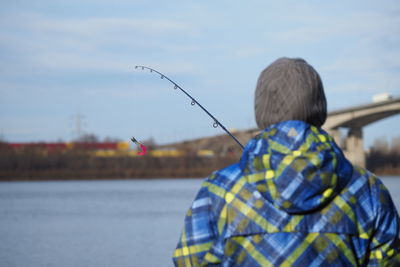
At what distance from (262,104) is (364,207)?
34cm

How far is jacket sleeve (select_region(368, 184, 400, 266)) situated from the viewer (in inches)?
66.3

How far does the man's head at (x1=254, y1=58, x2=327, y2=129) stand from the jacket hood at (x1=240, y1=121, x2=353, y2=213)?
0.04m

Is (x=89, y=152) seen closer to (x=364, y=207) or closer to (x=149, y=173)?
(x=149, y=173)

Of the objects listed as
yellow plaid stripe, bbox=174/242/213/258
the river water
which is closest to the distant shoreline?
the river water

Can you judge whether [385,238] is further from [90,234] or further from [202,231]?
[90,234]

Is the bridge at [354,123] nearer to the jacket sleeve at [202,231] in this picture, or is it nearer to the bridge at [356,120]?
the bridge at [356,120]

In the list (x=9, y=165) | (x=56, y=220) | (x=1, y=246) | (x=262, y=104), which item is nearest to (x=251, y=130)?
(x=56, y=220)

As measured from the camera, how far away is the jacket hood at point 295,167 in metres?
1.57

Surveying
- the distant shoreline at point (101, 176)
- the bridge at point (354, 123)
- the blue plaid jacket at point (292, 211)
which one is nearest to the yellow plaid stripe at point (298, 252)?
the blue plaid jacket at point (292, 211)

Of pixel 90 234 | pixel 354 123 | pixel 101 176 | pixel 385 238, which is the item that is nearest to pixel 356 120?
pixel 354 123

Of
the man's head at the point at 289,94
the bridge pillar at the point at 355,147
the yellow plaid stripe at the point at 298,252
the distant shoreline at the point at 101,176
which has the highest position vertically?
the man's head at the point at 289,94

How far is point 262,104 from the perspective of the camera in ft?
5.65

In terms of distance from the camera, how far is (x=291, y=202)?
5.14 ft

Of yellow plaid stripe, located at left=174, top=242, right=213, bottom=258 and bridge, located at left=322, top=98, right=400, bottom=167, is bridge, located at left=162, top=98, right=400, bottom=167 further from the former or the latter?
yellow plaid stripe, located at left=174, top=242, right=213, bottom=258
